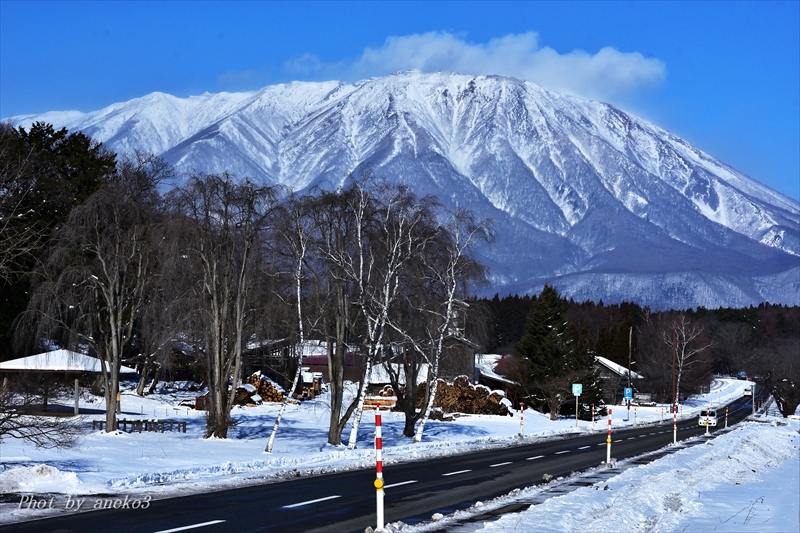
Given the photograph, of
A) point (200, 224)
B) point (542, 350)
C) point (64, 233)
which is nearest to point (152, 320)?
point (64, 233)

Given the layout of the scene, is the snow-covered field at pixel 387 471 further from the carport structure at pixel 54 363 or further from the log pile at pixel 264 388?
the log pile at pixel 264 388

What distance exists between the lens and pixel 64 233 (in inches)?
1554

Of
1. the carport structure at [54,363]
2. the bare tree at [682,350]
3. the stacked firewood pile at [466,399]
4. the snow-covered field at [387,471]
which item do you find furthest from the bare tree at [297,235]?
the bare tree at [682,350]

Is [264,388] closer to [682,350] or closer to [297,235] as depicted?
[297,235]

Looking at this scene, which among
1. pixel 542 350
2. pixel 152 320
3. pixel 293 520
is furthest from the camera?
pixel 542 350

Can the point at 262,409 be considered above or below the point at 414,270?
below

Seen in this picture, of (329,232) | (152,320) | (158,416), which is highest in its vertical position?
(329,232)

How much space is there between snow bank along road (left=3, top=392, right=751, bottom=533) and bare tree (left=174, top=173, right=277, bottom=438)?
10.6 m

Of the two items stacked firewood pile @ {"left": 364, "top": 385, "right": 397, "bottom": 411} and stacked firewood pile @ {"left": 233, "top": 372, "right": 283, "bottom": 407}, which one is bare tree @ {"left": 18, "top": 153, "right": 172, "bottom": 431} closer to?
stacked firewood pile @ {"left": 233, "top": 372, "right": 283, "bottom": 407}

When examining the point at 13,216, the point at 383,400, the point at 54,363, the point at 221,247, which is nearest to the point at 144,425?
the point at 54,363

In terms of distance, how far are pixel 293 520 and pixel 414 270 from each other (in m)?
24.5

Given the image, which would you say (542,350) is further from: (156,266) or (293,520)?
(293,520)

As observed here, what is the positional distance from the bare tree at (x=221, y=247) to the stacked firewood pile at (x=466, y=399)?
30.3 meters

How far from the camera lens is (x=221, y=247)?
3712 centimetres
